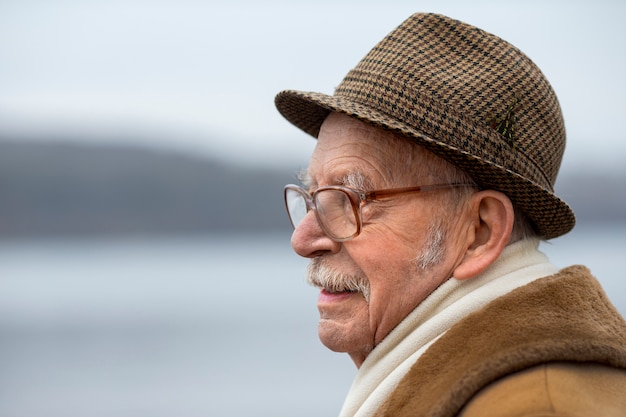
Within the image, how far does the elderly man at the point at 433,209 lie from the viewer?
5.62 feet

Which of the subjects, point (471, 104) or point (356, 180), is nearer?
point (471, 104)

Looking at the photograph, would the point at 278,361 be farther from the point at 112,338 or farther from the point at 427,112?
the point at 427,112

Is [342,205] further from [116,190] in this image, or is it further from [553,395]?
[116,190]

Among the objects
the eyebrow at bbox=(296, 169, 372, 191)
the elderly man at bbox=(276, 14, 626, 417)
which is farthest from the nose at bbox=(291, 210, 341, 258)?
the eyebrow at bbox=(296, 169, 372, 191)

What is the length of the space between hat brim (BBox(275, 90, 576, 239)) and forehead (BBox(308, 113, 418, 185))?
0.18 ft

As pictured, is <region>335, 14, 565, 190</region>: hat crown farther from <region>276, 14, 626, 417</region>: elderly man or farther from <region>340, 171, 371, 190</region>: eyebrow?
<region>340, 171, 371, 190</region>: eyebrow

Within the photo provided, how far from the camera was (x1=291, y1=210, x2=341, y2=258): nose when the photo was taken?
1.92 m

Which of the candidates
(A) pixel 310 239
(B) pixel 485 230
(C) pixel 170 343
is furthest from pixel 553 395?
(C) pixel 170 343

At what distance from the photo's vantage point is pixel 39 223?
70.1 ft

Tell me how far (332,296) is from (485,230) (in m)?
0.37

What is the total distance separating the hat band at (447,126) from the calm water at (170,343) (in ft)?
1.60

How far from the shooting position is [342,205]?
1910mm

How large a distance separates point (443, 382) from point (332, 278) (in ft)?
1.42

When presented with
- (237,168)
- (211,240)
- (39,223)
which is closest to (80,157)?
(237,168)
